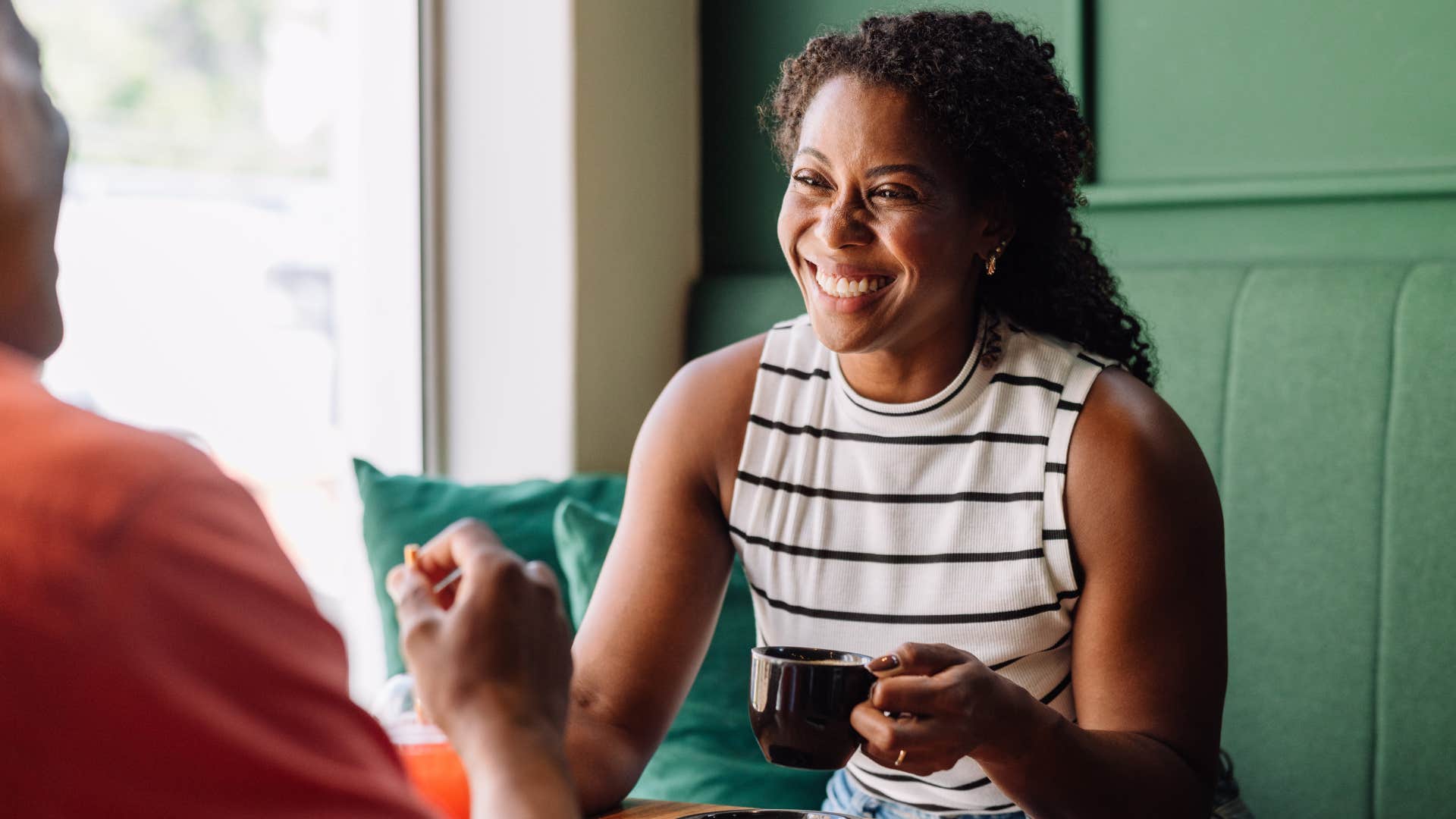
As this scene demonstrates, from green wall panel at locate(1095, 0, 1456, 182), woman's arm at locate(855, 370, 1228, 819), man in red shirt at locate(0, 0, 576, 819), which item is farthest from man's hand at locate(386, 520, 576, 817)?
green wall panel at locate(1095, 0, 1456, 182)

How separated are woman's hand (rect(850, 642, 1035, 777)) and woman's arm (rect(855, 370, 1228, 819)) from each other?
0.31ft

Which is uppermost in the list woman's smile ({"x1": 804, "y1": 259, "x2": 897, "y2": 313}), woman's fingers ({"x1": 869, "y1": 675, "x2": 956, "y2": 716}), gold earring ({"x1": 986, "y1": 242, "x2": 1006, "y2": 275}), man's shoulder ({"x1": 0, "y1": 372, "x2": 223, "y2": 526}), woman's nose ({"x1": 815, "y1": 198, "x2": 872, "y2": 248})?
woman's nose ({"x1": 815, "y1": 198, "x2": 872, "y2": 248})

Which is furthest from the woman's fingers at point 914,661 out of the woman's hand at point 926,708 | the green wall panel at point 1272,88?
the green wall panel at point 1272,88

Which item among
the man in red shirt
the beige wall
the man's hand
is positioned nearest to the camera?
the man in red shirt

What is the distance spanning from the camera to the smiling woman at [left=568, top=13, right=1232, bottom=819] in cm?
135

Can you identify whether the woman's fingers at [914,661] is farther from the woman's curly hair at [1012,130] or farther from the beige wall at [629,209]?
the beige wall at [629,209]

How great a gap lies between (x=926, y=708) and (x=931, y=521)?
1.44 ft

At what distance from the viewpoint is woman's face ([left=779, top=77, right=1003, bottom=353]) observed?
147 centimetres

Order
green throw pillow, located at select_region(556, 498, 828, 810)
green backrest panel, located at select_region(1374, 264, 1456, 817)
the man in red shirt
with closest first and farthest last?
the man in red shirt
green backrest panel, located at select_region(1374, 264, 1456, 817)
green throw pillow, located at select_region(556, 498, 828, 810)

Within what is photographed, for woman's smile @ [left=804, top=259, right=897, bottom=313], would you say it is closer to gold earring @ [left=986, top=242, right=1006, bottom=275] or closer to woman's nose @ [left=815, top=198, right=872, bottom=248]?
woman's nose @ [left=815, top=198, right=872, bottom=248]

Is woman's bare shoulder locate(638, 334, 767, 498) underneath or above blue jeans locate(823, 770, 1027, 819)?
above

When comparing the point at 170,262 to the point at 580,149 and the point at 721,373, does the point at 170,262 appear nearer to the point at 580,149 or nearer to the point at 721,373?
the point at 580,149

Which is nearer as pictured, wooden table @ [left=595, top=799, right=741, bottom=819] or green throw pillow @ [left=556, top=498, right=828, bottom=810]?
wooden table @ [left=595, top=799, right=741, bottom=819]

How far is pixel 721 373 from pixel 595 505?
68 centimetres
